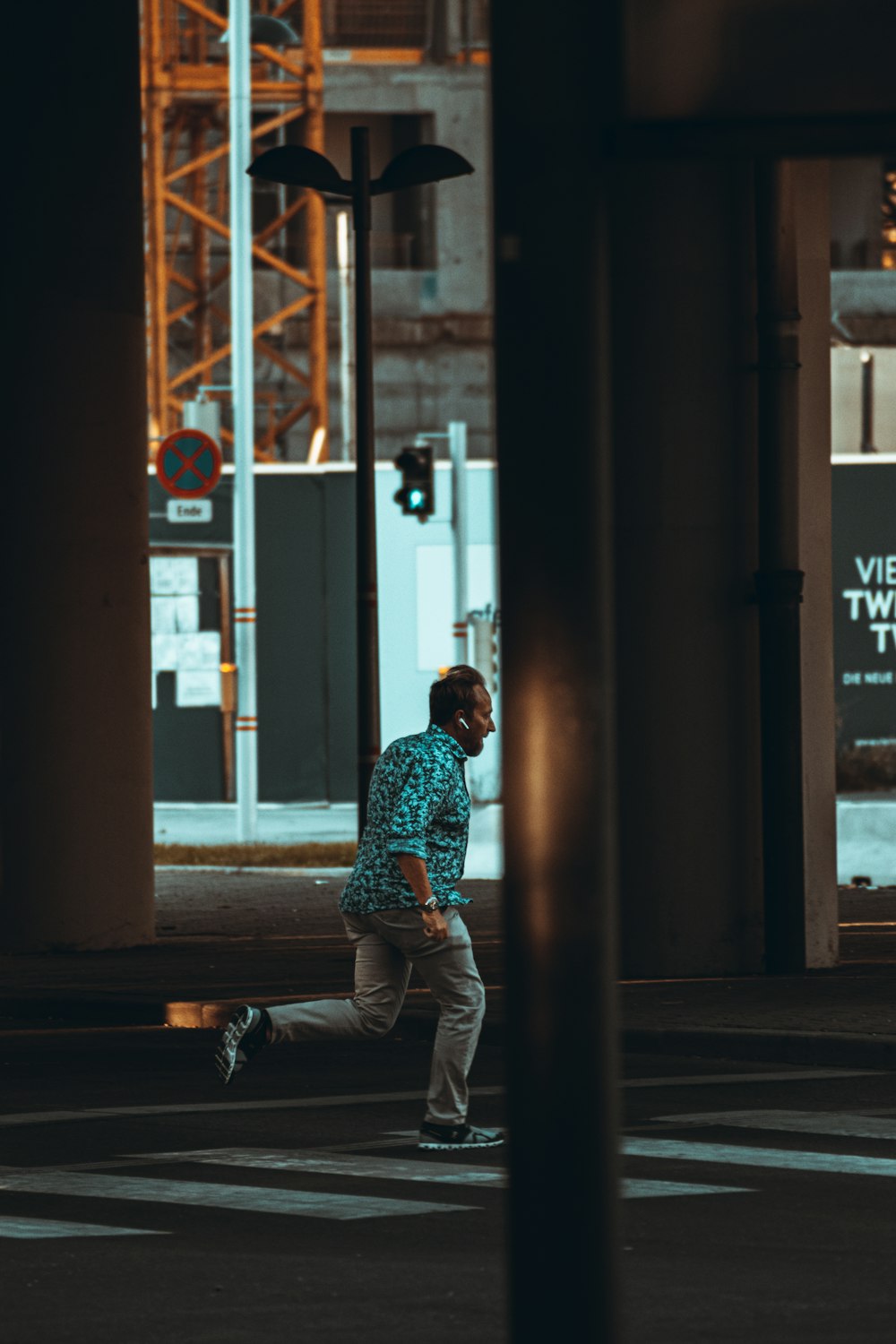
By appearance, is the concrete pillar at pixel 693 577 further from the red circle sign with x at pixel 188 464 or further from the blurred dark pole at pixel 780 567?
the red circle sign with x at pixel 188 464

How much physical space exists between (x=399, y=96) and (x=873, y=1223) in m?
47.1

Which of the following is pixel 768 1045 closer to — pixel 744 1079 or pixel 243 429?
pixel 744 1079

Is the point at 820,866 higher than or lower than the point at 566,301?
lower

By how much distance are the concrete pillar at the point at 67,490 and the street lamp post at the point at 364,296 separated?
60.4 inches

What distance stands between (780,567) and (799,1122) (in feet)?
16.1

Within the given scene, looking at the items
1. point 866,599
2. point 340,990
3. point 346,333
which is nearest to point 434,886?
point 340,990

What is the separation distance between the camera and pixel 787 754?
568 inches

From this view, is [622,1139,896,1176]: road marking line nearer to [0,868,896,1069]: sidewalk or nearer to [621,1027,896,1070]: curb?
[0,868,896,1069]: sidewalk

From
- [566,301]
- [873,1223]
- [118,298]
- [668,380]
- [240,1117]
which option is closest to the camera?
[566,301]

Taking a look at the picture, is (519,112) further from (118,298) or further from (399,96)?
(399,96)

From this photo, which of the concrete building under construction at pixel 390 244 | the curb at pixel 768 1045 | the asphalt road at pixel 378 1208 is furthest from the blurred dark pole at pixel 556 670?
the concrete building under construction at pixel 390 244

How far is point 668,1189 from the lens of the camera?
27.9ft

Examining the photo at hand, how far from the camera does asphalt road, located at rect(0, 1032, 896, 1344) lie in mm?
6715

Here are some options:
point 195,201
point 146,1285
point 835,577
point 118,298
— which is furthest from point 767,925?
point 195,201
